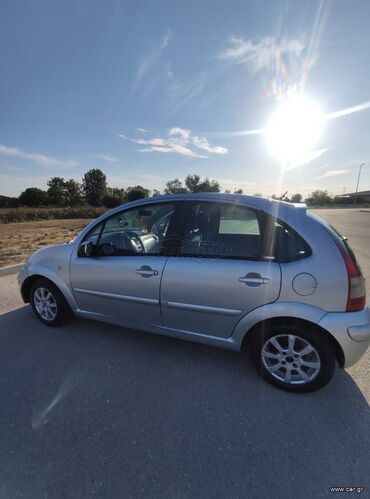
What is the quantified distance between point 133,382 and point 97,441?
608 millimetres

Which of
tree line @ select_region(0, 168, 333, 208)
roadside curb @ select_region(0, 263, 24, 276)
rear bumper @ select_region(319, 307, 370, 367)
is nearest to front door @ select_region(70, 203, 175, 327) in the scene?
rear bumper @ select_region(319, 307, 370, 367)

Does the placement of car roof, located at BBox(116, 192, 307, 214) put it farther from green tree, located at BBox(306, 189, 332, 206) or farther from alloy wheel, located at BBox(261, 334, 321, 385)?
green tree, located at BBox(306, 189, 332, 206)

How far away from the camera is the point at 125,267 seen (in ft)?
8.91

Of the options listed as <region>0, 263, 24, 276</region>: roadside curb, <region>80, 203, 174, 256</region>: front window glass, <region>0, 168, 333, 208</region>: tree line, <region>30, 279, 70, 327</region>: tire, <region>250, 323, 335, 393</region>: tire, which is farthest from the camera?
<region>0, 168, 333, 208</region>: tree line

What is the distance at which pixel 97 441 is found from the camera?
5.94ft

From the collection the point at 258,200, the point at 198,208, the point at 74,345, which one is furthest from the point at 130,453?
the point at 258,200

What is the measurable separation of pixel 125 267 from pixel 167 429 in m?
1.48

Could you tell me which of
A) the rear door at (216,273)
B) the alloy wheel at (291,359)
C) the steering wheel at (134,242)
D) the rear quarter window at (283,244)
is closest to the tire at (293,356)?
the alloy wheel at (291,359)

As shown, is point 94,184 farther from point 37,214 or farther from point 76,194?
point 37,214

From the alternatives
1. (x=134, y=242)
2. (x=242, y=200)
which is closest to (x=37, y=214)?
(x=134, y=242)

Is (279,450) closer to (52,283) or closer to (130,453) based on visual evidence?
(130,453)

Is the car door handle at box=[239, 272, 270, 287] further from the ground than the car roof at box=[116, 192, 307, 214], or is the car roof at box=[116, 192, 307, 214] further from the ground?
the car roof at box=[116, 192, 307, 214]

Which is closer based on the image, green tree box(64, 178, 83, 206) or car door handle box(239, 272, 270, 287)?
car door handle box(239, 272, 270, 287)

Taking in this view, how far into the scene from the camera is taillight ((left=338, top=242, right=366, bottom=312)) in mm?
2025
